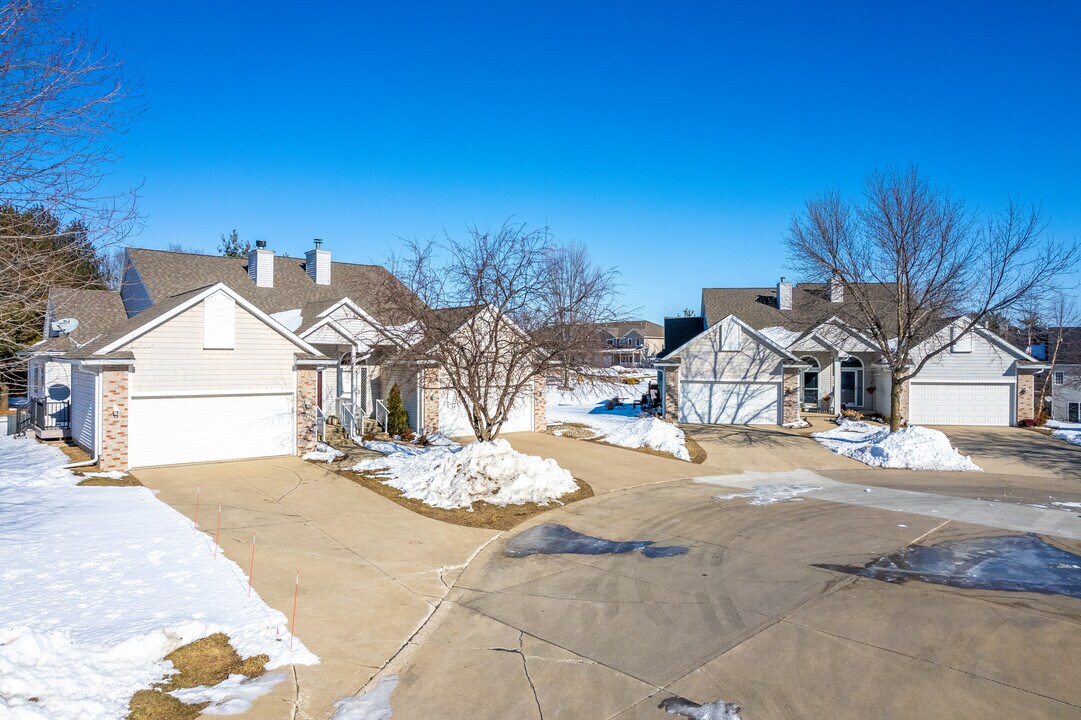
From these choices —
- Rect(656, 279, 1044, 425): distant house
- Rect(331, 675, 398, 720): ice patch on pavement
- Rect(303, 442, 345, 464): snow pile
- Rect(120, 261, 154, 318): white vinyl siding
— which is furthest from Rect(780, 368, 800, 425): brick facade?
Rect(120, 261, 154, 318): white vinyl siding

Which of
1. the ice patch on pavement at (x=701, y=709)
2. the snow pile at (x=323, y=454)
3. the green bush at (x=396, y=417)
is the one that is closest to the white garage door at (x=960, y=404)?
the green bush at (x=396, y=417)

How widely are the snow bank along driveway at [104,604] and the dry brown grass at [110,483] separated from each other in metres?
1.45

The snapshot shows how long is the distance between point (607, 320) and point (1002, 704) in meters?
13.2

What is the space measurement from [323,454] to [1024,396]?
2674cm

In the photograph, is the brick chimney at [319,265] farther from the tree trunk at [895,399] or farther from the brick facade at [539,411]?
the tree trunk at [895,399]

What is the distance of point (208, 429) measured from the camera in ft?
56.4

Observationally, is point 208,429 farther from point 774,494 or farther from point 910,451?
point 910,451

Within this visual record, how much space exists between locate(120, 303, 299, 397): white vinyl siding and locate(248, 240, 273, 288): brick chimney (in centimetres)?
1006

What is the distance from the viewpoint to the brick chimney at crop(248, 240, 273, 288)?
2698 cm

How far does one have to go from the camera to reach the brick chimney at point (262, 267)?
88.5 ft

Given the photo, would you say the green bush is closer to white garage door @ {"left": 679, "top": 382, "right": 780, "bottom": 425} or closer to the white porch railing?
the white porch railing

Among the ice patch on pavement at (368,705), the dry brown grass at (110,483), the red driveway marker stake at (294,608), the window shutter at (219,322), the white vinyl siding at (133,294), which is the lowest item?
the ice patch on pavement at (368,705)

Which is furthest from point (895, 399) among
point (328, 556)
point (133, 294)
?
point (133, 294)

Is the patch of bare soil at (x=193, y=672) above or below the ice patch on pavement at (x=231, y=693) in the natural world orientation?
above
